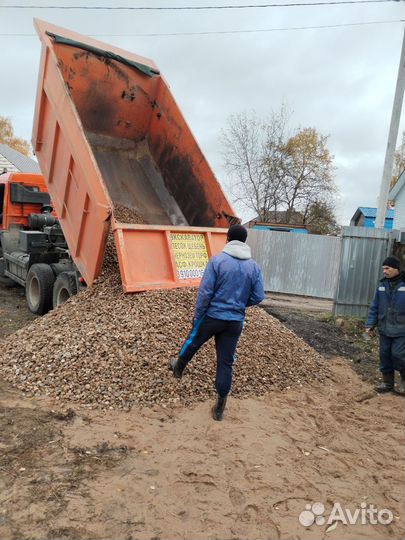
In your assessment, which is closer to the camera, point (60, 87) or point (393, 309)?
point (393, 309)

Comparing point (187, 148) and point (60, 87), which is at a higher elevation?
point (60, 87)

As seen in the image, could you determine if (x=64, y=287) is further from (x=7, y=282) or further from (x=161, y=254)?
(x=7, y=282)

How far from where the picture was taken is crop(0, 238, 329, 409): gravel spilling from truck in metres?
4.11

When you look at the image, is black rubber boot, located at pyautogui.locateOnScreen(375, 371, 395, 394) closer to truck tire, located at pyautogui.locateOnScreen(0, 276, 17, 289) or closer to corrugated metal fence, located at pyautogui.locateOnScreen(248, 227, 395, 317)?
truck tire, located at pyautogui.locateOnScreen(0, 276, 17, 289)

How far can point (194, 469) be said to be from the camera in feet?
10.1

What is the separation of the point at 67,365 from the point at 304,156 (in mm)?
28061

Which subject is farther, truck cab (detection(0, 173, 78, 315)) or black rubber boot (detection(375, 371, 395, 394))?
truck cab (detection(0, 173, 78, 315))

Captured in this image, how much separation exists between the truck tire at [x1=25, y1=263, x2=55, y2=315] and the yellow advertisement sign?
3006 millimetres

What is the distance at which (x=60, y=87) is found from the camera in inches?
230

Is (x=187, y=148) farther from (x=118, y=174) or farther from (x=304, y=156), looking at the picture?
(x=304, y=156)

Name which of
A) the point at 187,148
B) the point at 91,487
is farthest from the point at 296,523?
the point at 187,148
